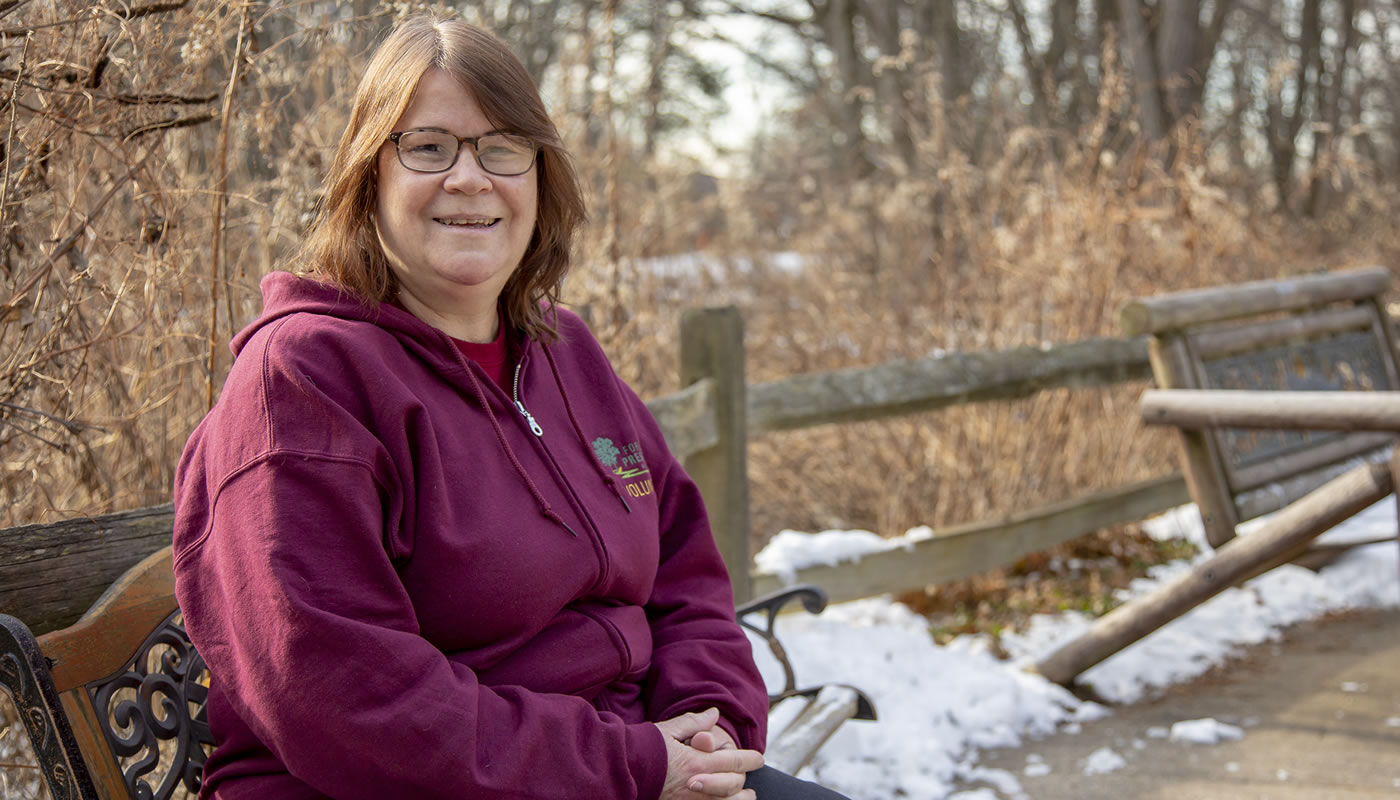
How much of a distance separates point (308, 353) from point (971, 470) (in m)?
Result: 3.95

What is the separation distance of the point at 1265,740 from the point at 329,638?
2.98m

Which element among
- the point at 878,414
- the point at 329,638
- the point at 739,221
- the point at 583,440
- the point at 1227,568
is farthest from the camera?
the point at 739,221

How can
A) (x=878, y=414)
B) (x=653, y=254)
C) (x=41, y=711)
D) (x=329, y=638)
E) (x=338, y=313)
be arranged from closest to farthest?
1. (x=329, y=638)
2. (x=41, y=711)
3. (x=338, y=313)
4. (x=878, y=414)
5. (x=653, y=254)

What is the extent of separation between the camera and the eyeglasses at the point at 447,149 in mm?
1854

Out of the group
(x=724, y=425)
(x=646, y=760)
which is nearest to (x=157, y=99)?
(x=646, y=760)

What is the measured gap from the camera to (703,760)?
1.87m

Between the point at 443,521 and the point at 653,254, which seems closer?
the point at 443,521

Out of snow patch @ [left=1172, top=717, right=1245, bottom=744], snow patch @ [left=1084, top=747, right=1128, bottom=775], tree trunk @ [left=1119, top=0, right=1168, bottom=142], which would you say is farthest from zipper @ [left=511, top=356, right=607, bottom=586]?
tree trunk @ [left=1119, top=0, right=1168, bottom=142]

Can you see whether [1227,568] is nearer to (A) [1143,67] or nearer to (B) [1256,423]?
(B) [1256,423]

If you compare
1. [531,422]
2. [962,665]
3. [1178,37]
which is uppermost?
[1178,37]

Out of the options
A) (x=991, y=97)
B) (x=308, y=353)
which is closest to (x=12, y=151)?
(x=308, y=353)

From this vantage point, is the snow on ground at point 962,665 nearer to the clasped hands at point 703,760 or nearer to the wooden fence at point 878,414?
the wooden fence at point 878,414

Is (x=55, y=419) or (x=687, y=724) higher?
(x=55, y=419)

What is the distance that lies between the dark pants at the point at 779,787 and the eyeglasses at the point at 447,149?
103 centimetres
